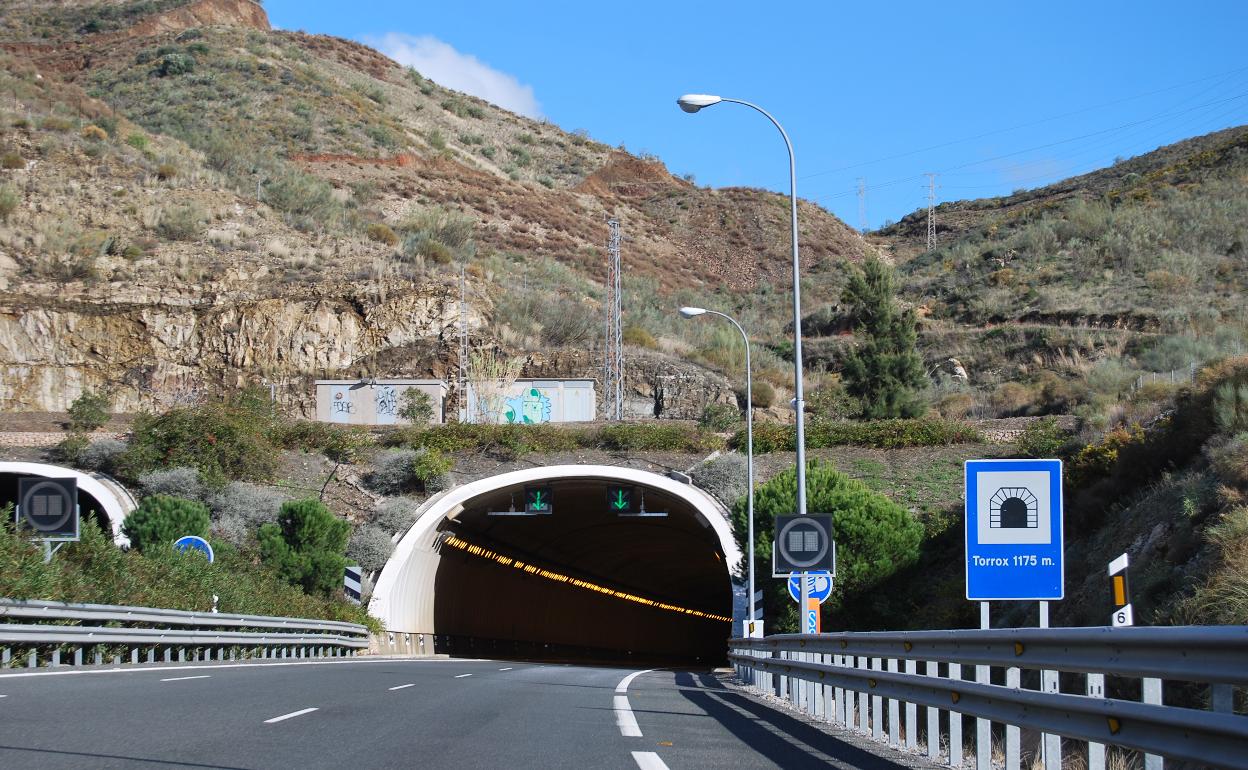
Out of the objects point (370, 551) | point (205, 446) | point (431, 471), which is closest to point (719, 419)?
point (431, 471)

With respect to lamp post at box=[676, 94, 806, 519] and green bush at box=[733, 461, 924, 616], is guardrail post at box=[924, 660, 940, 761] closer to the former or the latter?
lamp post at box=[676, 94, 806, 519]

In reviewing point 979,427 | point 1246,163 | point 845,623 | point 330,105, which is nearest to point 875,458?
point 979,427

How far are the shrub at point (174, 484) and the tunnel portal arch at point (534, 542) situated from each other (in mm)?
7880

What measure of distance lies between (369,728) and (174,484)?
3580 centimetres

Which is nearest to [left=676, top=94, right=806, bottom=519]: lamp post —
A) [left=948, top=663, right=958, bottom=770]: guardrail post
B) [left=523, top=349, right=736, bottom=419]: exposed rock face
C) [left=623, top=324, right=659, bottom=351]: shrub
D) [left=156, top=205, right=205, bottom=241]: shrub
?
[left=948, top=663, right=958, bottom=770]: guardrail post

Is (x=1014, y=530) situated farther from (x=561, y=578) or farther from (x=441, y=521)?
(x=561, y=578)

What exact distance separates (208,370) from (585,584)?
2132cm

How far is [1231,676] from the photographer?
5.27m

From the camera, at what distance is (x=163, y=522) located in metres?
37.6

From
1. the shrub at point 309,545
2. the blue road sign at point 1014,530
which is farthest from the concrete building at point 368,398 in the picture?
the blue road sign at point 1014,530

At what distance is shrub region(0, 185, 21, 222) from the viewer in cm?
6819

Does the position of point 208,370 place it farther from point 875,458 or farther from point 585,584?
point 875,458

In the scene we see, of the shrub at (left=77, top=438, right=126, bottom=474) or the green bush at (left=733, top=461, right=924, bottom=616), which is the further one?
the shrub at (left=77, top=438, right=126, bottom=474)

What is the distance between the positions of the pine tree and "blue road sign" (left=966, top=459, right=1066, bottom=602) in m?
46.0
